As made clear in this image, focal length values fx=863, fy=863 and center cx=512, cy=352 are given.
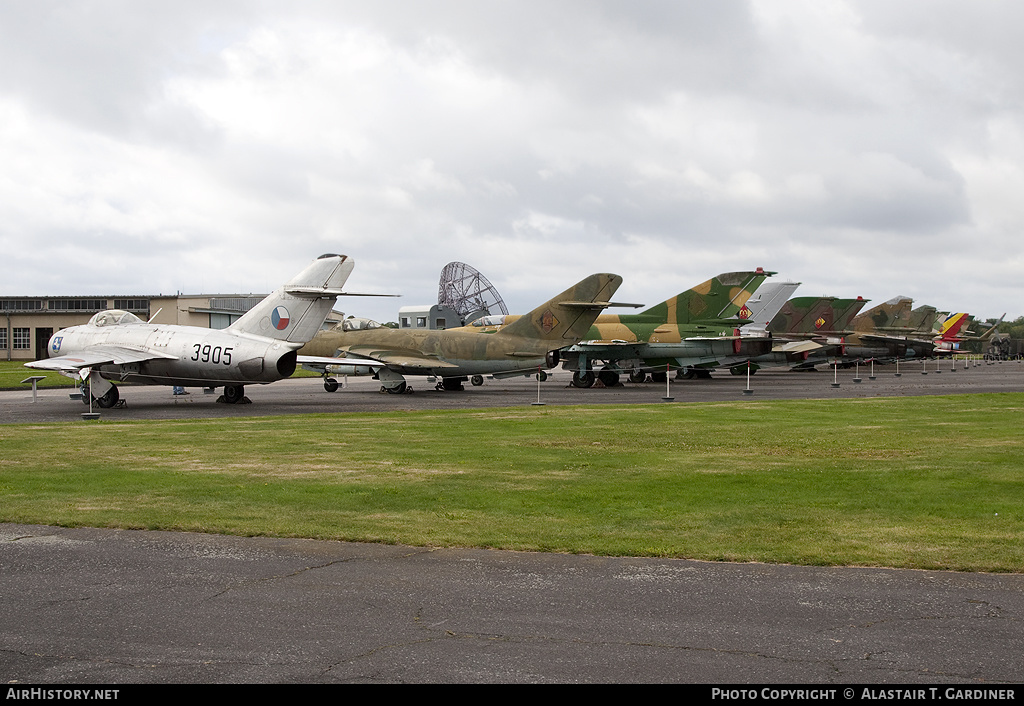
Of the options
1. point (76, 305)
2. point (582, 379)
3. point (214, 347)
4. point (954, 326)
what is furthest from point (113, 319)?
point (954, 326)

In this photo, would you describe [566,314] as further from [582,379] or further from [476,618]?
[476,618]

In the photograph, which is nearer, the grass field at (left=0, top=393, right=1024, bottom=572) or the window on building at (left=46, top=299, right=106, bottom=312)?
the grass field at (left=0, top=393, right=1024, bottom=572)

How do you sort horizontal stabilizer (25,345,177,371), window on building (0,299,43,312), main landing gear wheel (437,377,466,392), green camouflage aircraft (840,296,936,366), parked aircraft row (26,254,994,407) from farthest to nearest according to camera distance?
window on building (0,299,43,312) < green camouflage aircraft (840,296,936,366) < main landing gear wheel (437,377,466,392) < parked aircraft row (26,254,994,407) < horizontal stabilizer (25,345,177,371)

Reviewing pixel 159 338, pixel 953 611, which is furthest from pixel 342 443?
pixel 159 338

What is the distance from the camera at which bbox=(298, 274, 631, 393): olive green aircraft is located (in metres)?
34.8

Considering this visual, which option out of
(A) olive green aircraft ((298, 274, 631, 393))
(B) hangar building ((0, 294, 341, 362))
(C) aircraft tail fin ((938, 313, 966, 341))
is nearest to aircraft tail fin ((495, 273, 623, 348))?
(A) olive green aircraft ((298, 274, 631, 393))

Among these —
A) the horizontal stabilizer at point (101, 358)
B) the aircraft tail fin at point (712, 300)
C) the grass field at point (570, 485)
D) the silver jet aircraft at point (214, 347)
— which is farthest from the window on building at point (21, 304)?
the grass field at point (570, 485)

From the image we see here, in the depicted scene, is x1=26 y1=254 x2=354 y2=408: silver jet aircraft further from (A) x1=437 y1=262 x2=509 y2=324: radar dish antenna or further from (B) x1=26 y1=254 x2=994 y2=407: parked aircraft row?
(A) x1=437 y1=262 x2=509 y2=324: radar dish antenna

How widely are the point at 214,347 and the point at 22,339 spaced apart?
231ft

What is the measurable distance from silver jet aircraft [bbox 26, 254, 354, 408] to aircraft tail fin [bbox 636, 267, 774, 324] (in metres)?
20.2

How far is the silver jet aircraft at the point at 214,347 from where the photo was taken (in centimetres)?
2641

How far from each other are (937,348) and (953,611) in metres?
65.3

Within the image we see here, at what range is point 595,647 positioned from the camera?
5156 millimetres

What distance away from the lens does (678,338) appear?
42.3 meters
